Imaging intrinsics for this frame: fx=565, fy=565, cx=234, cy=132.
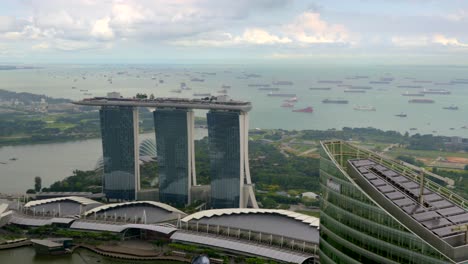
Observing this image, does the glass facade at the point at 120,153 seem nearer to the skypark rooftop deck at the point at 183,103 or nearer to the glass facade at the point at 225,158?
the skypark rooftop deck at the point at 183,103

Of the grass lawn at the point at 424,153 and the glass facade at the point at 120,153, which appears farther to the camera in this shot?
the grass lawn at the point at 424,153

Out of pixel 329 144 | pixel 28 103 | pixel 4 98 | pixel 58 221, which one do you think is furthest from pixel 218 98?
pixel 4 98

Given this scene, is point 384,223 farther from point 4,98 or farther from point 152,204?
point 4,98

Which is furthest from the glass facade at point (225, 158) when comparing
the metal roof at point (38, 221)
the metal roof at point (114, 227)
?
the metal roof at point (38, 221)

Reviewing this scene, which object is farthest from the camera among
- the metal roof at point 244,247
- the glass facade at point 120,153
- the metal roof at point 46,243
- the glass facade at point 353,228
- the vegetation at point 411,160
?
the vegetation at point 411,160

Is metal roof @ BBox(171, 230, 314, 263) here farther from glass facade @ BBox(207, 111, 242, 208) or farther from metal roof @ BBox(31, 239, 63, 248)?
glass facade @ BBox(207, 111, 242, 208)

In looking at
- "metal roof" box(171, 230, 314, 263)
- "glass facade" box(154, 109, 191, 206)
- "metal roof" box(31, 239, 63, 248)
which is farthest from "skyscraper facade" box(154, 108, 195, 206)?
"metal roof" box(31, 239, 63, 248)
